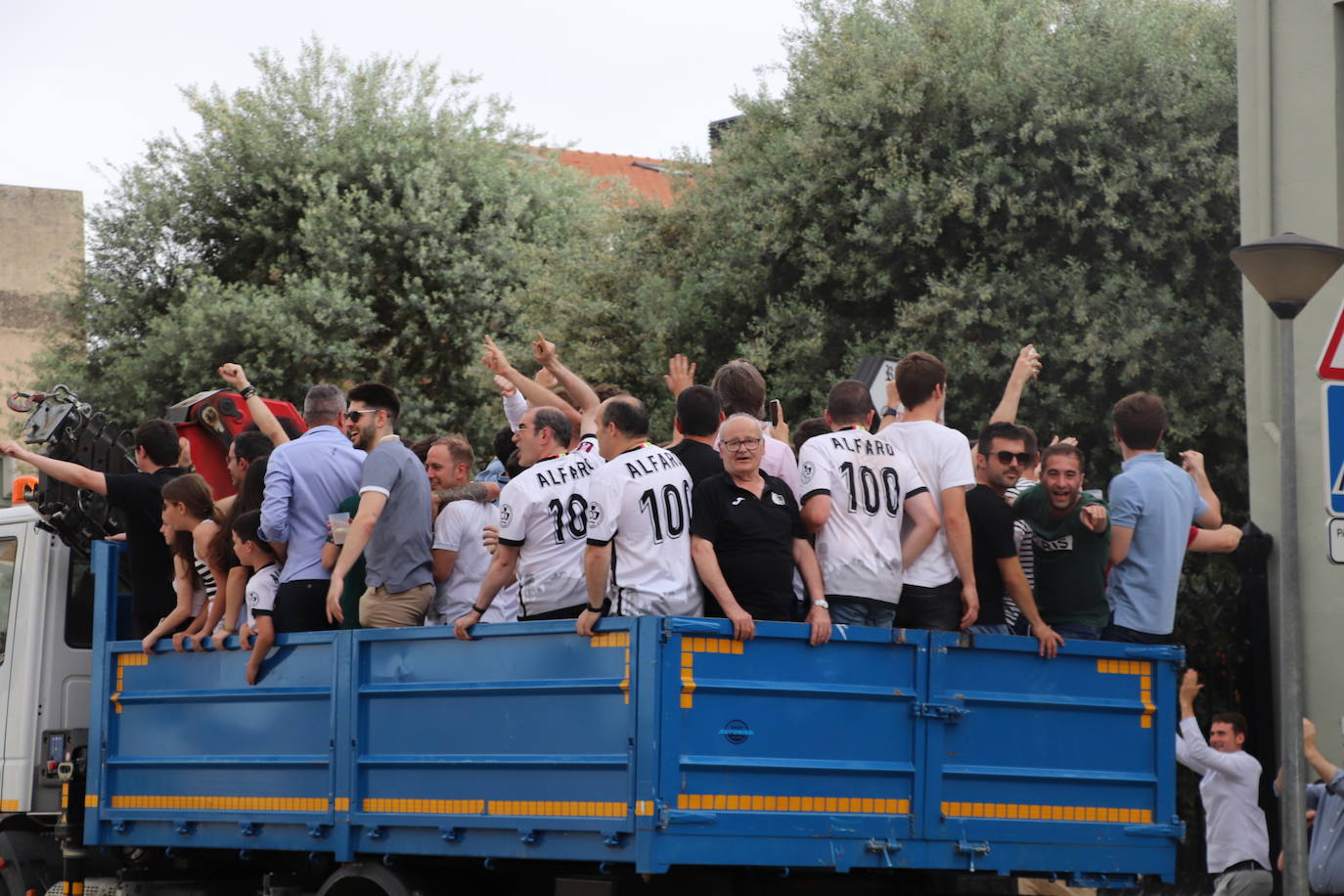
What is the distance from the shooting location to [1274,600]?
1117 cm

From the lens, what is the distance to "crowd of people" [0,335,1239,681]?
20.1 ft

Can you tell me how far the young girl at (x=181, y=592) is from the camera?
310 inches

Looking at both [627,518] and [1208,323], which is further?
[1208,323]

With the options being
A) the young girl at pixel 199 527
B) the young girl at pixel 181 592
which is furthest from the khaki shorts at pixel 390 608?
the young girl at pixel 181 592

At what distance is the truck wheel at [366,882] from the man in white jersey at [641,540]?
1.47 m

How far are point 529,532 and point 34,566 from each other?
353 centimetres

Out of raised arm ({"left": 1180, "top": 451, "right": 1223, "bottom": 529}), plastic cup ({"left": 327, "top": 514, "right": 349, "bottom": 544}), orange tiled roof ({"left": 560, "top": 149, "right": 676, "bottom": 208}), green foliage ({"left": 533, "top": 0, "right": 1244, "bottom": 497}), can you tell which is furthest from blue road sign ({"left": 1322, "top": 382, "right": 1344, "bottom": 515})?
orange tiled roof ({"left": 560, "top": 149, "right": 676, "bottom": 208})

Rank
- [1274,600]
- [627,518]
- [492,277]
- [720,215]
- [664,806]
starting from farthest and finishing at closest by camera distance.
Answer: [492,277] < [720,215] < [1274,600] < [627,518] < [664,806]

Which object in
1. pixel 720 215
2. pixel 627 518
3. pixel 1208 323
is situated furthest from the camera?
pixel 720 215

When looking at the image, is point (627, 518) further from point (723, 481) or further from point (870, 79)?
point (870, 79)

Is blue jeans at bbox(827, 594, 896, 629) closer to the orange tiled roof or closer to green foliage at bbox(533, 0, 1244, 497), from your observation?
green foliage at bbox(533, 0, 1244, 497)

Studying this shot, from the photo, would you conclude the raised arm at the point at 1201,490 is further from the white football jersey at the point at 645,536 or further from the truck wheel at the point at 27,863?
the truck wheel at the point at 27,863

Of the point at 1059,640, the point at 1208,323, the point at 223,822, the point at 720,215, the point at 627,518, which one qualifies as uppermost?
the point at 720,215

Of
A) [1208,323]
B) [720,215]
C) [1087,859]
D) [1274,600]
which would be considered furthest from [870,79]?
[1087,859]
